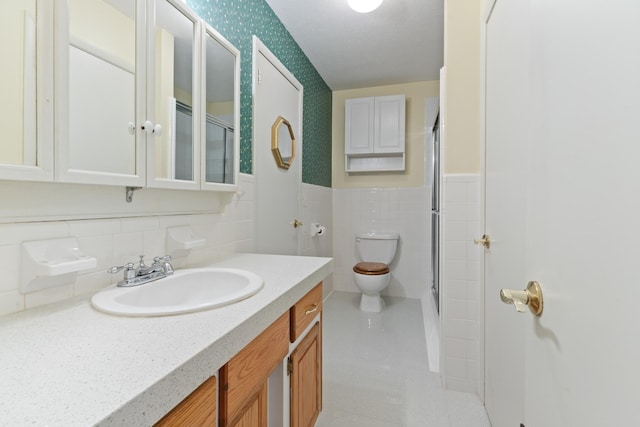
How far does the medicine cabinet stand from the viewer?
27.3 inches

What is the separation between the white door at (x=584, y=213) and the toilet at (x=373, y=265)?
2094 millimetres

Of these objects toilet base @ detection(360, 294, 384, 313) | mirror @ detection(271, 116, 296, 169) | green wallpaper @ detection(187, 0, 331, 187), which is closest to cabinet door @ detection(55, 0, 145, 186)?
green wallpaper @ detection(187, 0, 331, 187)

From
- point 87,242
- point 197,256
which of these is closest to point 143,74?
point 87,242

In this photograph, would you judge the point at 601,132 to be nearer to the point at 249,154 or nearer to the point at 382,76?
the point at 249,154

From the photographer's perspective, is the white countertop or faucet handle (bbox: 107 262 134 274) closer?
the white countertop

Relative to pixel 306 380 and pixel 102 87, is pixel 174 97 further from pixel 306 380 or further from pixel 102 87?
pixel 306 380

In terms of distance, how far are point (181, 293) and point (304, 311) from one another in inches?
17.7

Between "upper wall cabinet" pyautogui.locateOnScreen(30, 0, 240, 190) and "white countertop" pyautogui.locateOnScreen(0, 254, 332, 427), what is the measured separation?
0.38m

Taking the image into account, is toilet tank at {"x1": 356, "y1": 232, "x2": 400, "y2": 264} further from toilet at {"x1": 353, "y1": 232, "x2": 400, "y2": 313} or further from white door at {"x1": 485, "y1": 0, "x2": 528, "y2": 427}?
white door at {"x1": 485, "y1": 0, "x2": 528, "y2": 427}

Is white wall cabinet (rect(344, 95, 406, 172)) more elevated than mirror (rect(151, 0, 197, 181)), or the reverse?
white wall cabinet (rect(344, 95, 406, 172))

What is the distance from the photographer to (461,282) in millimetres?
1643

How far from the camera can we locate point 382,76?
312cm

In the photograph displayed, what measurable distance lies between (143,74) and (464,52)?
1593mm

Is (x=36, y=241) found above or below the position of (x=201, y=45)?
below
